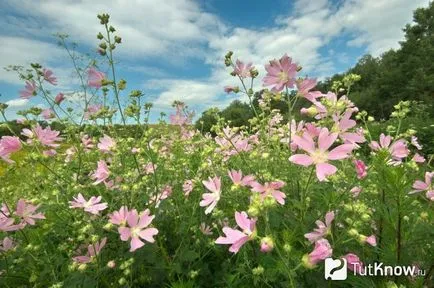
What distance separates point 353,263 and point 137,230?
88 cm

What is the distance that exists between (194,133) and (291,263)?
80.5 inches

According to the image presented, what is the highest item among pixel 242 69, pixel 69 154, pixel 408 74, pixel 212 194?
pixel 408 74

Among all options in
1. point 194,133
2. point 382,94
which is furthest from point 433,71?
point 194,133

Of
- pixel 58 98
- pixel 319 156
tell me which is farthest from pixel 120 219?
pixel 58 98

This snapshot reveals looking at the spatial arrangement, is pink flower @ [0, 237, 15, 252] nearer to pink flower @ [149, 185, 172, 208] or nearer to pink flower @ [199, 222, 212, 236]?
pink flower @ [149, 185, 172, 208]

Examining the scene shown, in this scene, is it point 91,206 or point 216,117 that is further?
point 216,117

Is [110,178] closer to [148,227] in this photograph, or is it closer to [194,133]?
[148,227]

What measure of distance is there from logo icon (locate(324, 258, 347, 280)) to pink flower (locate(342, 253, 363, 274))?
0.03 metres

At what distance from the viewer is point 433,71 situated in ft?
94.5

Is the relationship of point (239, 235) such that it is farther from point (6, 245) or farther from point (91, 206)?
point (6, 245)

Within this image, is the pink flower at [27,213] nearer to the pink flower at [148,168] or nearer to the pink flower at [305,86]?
the pink flower at [148,168]

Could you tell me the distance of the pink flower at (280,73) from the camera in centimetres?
177

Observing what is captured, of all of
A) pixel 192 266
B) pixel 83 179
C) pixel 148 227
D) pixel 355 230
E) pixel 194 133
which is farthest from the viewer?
pixel 194 133

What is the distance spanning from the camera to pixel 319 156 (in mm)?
1471
